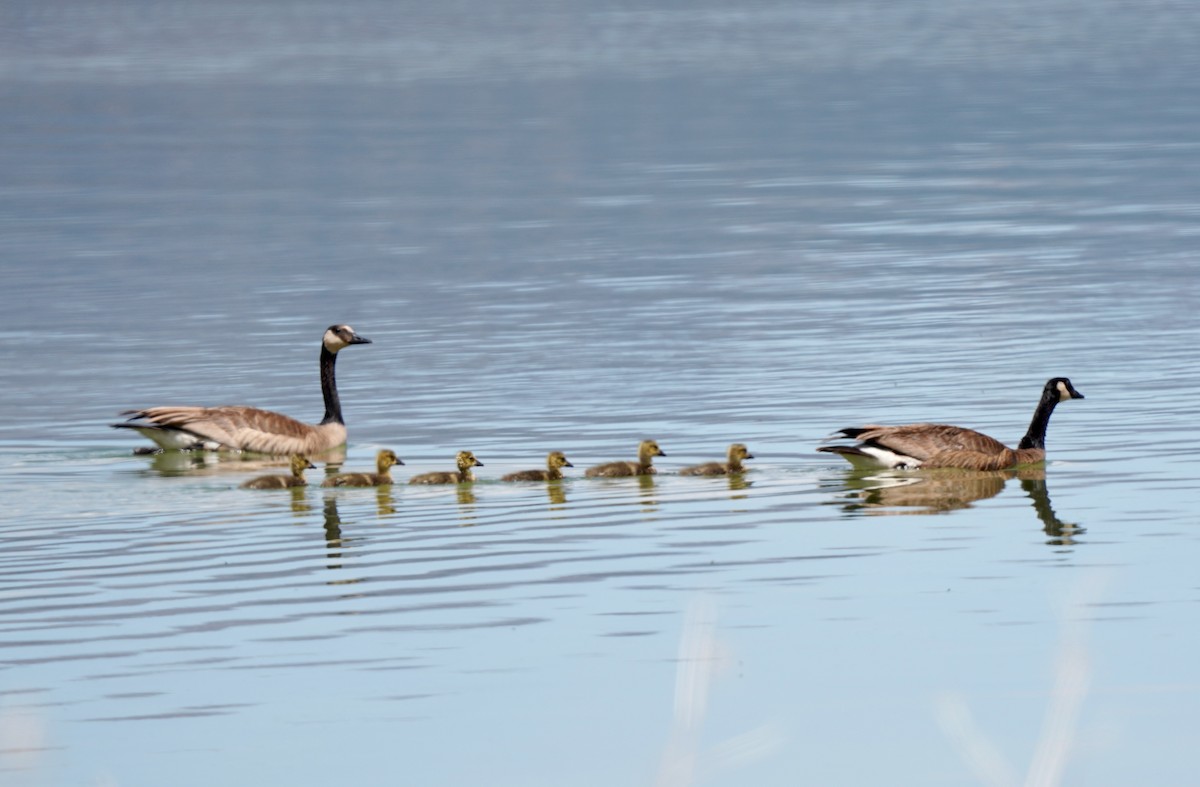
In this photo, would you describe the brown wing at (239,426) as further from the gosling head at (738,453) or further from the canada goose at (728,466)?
the gosling head at (738,453)

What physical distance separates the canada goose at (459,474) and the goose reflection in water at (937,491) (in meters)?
3.19

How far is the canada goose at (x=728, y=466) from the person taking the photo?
1941 centimetres

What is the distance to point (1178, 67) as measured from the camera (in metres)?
85.8

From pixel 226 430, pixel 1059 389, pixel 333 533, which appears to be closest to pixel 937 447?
pixel 1059 389

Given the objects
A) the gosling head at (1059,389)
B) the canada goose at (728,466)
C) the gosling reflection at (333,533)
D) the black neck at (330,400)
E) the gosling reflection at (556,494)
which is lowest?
the gosling reflection at (333,533)

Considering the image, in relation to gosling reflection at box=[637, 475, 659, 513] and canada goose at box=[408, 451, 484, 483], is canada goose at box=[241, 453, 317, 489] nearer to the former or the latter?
canada goose at box=[408, 451, 484, 483]

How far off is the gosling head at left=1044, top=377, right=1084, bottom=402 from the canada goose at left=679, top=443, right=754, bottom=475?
2.78 meters

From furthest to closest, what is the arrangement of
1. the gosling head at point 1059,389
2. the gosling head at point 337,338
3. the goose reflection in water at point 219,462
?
the gosling head at point 337,338 → the goose reflection in water at point 219,462 → the gosling head at point 1059,389

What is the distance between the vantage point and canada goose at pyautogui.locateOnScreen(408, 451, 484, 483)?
762 inches

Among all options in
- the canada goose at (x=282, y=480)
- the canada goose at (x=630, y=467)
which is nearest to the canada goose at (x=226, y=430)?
the canada goose at (x=282, y=480)

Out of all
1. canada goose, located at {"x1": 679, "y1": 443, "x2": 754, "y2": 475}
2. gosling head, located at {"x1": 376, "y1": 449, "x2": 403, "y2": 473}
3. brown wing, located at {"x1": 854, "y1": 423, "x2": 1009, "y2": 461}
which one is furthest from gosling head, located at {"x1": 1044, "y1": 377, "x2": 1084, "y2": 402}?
gosling head, located at {"x1": 376, "y1": 449, "x2": 403, "y2": 473}

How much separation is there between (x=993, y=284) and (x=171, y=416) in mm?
15548

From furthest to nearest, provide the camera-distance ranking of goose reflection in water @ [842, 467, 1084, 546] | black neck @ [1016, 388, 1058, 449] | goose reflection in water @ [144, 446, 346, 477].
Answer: goose reflection in water @ [144, 446, 346, 477]
black neck @ [1016, 388, 1058, 449]
goose reflection in water @ [842, 467, 1084, 546]

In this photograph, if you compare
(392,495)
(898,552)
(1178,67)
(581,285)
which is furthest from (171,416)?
(1178,67)
